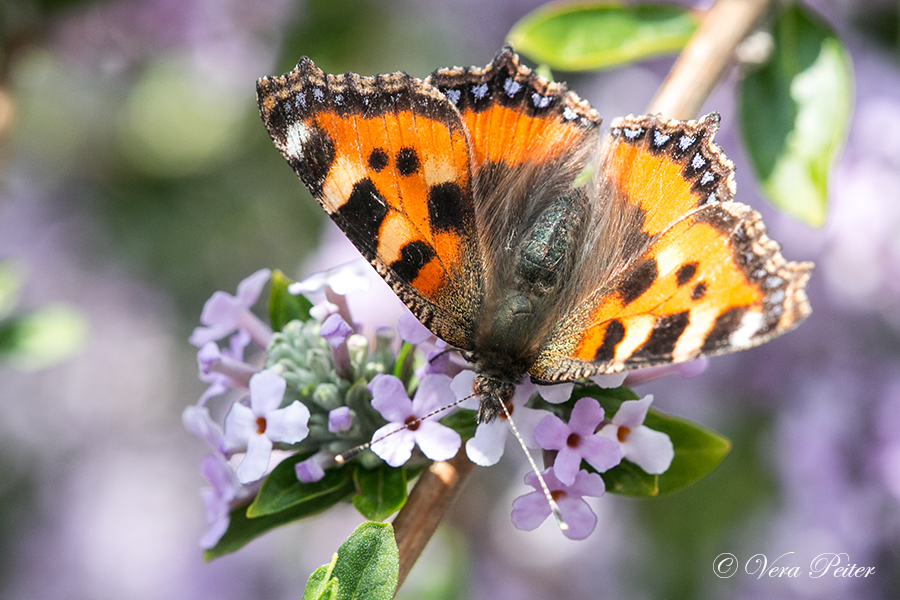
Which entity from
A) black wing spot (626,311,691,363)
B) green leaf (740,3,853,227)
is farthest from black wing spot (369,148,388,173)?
green leaf (740,3,853,227)

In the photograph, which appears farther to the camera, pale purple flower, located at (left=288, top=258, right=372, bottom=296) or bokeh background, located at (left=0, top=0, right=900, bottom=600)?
bokeh background, located at (left=0, top=0, right=900, bottom=600)

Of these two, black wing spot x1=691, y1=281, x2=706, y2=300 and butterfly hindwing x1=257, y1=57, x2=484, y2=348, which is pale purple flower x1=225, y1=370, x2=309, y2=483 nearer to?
butterfly hindwing x1=257, y1=57, x2=484, y2=348

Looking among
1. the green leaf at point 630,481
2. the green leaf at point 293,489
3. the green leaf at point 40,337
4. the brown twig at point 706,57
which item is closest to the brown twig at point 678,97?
the brown twig at point 706,57

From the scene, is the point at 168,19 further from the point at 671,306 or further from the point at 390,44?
the point at 671,306

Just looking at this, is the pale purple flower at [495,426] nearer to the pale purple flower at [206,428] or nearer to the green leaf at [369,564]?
the green leaf at [369,564]

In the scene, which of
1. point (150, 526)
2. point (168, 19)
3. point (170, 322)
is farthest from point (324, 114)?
point (150, 526)

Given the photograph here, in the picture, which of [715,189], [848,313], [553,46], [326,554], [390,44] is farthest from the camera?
[390,44]
